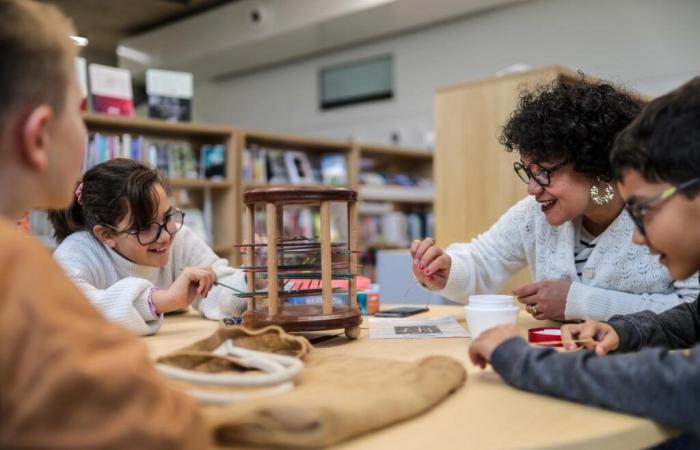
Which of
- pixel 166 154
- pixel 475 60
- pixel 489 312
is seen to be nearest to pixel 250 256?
pixel 489 312

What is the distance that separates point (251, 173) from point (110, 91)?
3.68 feet

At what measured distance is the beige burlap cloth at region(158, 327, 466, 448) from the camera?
641 millimetres

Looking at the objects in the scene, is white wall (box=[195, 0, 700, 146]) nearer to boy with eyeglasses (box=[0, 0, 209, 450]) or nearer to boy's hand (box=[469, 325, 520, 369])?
boy's hand (box=[469, 325, 520, 369])

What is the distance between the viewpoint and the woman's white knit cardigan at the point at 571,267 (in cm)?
150

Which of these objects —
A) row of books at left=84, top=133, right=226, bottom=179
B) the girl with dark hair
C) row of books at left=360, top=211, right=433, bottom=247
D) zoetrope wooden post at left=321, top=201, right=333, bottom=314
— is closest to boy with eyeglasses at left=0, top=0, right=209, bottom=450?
zoetrope wooden post at left=321, top=201, right=333, bottom=314

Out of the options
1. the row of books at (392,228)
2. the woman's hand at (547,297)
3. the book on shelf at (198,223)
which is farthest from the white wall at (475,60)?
the woman's hand at (547,297)

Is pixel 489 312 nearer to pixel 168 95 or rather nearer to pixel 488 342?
pixel 488 342

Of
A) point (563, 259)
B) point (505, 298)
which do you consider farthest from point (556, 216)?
point (505, 298)

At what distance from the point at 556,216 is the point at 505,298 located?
50 centimetres

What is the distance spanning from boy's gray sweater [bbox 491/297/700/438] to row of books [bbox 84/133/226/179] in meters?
3.18

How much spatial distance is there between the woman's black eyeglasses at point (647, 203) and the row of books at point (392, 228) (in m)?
4.19

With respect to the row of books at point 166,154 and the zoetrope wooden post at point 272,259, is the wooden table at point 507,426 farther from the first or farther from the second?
the row of books at point 166,154

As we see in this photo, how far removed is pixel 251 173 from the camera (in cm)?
450

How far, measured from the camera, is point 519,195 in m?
3.02
